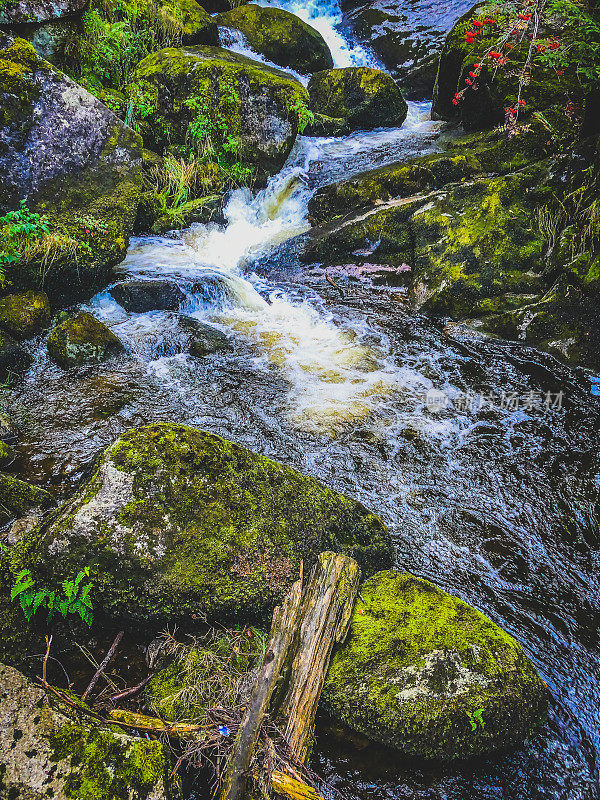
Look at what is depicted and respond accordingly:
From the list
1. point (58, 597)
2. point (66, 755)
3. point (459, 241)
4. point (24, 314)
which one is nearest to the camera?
point (66, 755)

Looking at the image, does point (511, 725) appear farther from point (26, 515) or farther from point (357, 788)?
point (26, 515)

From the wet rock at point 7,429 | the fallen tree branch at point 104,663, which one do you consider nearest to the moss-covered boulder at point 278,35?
the wet rock at point 7,429

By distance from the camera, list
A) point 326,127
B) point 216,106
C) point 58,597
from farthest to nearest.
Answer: point 326,127 → point 216,106 → point 58,597

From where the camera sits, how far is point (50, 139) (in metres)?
7.15

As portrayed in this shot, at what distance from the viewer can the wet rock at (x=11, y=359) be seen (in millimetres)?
5816

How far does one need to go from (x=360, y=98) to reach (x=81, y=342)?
1054cm

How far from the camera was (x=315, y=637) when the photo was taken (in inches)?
104

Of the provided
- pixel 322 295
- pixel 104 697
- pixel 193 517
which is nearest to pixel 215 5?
pixel 322 295

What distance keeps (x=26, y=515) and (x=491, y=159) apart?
9.17 m

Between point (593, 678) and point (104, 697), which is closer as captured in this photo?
point (104, 697)

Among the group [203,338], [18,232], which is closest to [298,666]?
[203,338]

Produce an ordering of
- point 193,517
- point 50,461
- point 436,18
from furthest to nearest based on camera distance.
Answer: point 436,18, point 50,461, point 193,517

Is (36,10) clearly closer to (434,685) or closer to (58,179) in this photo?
(58,179)

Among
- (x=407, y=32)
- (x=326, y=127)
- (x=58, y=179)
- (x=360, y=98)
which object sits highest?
(x=407, y=32)
